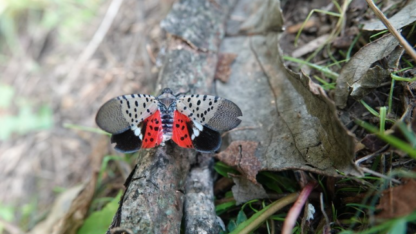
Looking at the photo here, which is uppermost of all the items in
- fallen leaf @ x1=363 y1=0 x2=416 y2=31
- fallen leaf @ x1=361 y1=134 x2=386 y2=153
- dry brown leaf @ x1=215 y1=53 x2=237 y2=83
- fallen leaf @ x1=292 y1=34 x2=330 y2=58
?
fallen leaf @ x1=363 y1=0 x2=416 y2=31

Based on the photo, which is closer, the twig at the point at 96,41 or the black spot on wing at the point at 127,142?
the black spot on wing at the point at 127,142

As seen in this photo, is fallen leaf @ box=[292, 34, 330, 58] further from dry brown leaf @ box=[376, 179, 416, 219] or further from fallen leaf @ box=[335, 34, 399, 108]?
dry brown leaf @ box=[376, 179, 416, 219]

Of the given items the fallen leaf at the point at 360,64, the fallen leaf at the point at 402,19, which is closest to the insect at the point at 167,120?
the fallen leaf at the point at 360,64

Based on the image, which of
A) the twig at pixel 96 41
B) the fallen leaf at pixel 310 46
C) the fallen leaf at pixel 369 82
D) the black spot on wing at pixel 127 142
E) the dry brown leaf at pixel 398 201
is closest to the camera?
the dry brown leaf at pixel 398 201

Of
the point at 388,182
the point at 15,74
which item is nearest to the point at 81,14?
the point at 15,74

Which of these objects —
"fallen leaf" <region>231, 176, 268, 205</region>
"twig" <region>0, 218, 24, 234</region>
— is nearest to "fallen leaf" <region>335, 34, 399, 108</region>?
"fallen leaf" <region>231, 176, 268, 205</region>

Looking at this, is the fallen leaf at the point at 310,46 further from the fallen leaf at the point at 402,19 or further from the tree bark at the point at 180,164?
the tree bark at the point at 180,164
